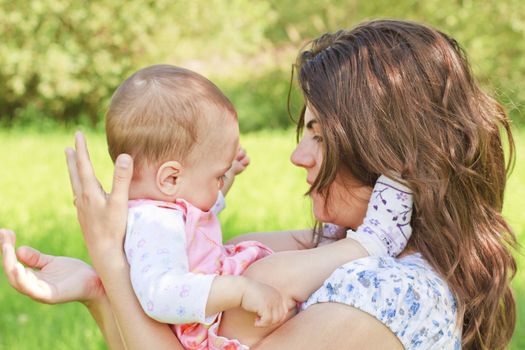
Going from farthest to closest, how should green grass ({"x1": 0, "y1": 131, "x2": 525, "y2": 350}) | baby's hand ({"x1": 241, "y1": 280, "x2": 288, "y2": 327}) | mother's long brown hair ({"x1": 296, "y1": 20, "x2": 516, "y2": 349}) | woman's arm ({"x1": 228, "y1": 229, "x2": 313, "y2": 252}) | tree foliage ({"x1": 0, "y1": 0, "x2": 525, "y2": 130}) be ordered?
tree foliage ({"x1": 0, "y1": 0, "x2": 525, "y2": 130}) < green grass ({"x1": 0, "y1": 131, "x2": 525, "y2": 350}) < woman's arm ({"x1": 228, "y1": 229, "x2": 313, "y2": 252}) < mother's long brown hair ({"x1": 296, "y1": 20, "x2": 516, "y2": 349}) < baby's hand ({"x1": 241, "y1": 280, "x2": 288, "y2": 327})

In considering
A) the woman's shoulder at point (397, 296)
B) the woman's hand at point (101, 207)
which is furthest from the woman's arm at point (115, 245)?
the woman's shoulder at point (397, 296)

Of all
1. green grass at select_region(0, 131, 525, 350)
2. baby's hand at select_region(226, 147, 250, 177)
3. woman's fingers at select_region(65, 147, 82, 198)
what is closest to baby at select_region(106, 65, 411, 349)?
woman's fingers at select_region(65, 147, 82, 198)

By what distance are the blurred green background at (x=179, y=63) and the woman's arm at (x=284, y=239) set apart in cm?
374

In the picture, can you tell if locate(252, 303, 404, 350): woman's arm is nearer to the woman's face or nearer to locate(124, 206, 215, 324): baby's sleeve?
locate(124, 206, 215, 324): baby's sleeve

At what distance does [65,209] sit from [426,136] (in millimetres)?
5335

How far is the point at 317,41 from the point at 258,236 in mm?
644

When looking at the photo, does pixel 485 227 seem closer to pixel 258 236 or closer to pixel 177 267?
pixel 258 236

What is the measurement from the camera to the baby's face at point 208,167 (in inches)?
90.3

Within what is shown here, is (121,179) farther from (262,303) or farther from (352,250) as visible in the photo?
(352,250)

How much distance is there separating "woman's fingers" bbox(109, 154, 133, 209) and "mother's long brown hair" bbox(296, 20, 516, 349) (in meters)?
0.52

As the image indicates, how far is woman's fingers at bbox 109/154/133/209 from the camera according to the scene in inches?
84.7

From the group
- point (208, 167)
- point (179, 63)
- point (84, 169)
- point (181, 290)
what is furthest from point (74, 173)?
point (179, 63)

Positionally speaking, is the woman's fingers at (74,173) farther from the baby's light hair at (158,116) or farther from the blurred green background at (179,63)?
the blurred green background at (179,63)

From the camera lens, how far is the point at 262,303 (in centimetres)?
201
